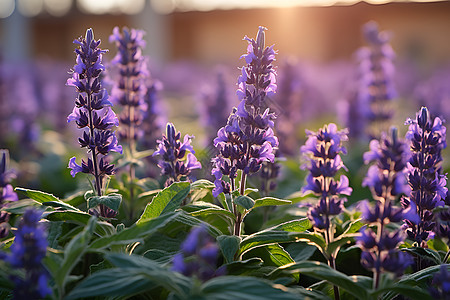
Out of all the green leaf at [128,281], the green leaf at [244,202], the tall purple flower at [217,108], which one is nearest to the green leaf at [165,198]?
the green leaf at [244,202]

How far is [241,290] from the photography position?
178cm

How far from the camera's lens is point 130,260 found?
1.85 metres

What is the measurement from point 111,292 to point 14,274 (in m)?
0.44

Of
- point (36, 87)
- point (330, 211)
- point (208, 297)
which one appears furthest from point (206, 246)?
point (36, 87)

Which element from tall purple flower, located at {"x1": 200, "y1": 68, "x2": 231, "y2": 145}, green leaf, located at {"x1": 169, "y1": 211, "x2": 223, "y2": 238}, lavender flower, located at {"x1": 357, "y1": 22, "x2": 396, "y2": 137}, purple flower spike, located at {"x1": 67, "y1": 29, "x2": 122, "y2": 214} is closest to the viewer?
green leaf, located at {"x1": 169, "y1": 211, "x2": 223, "y2": 238}

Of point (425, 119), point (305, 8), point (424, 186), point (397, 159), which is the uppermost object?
point (305, 8)

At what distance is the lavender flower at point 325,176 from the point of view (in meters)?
2.21

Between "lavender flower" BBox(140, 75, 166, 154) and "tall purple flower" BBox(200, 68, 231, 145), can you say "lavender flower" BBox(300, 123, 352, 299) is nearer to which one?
"lavender flower" BBox(140, 75, 166, 154)

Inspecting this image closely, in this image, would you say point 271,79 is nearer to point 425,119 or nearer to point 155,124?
point 425,119

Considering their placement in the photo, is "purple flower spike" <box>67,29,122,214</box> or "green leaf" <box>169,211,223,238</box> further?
"purple flower spike" <box>67,29,122,214</box>

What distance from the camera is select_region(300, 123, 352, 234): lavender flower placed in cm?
221

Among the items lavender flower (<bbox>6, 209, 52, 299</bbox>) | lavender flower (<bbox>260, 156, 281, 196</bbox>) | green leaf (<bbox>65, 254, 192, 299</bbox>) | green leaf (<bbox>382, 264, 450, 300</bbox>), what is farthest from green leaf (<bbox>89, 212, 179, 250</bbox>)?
lavender flower (<bbox>260, 156, 281, 196</bbox>)

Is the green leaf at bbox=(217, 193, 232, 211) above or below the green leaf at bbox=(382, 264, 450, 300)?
above

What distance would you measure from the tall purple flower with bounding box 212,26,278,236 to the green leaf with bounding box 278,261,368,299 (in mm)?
509
